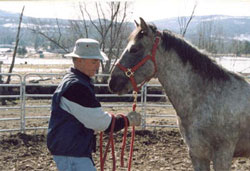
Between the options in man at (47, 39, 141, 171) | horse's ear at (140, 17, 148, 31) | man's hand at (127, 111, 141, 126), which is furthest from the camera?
horse's ear at (140, 17, 148, 31)

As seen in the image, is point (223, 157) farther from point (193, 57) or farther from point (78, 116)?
point (78, 116)

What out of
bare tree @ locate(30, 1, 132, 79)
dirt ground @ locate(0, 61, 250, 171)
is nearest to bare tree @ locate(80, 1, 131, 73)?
bare tree @ locate(30, 1, 132, 79)

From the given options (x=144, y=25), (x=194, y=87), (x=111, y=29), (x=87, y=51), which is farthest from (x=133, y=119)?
(x=111, y=29)

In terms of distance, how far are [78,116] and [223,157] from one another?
1475 millimetres

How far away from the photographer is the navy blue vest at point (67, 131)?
2.38 m

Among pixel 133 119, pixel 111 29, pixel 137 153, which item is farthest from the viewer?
pixel 111 29

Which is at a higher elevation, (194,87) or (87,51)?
(87,51)

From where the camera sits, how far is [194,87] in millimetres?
3125

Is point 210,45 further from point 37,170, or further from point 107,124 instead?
point 107,124

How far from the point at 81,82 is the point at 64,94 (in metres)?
0.15

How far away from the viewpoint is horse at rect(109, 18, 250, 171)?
301cm

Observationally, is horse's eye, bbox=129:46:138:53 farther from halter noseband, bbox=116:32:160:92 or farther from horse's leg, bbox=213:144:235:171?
horse's leg, bbox=213:144:235:171

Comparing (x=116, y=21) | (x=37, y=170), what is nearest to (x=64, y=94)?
(x=37, y=170)

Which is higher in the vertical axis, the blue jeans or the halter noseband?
the halter noseband
